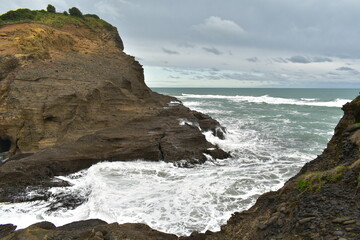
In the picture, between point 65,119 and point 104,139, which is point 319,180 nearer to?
point 104,139

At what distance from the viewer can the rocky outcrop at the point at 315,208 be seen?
384 cm

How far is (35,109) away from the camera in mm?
13773

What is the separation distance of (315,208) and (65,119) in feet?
44.9

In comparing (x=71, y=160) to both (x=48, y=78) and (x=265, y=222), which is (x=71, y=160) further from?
(x=265, y=222)

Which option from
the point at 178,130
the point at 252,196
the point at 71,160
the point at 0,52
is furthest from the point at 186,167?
the point at 0,52

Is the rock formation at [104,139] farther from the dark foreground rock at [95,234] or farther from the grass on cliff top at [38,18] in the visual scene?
the grass on cliff top at [38,18]

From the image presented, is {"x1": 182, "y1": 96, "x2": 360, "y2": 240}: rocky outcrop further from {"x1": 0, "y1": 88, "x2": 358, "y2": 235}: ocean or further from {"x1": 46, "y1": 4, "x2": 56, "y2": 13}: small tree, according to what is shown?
{"x1": 46, "y1": 4, "x2": 56, "y2": 13}: small tree

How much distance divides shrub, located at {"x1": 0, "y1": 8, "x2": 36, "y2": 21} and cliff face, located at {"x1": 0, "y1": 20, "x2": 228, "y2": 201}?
5.21 meters

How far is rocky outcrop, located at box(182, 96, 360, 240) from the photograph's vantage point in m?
3.84

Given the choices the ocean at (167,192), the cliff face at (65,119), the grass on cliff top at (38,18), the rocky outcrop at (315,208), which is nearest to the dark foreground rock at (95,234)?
the rocky outcrop at (315,208)

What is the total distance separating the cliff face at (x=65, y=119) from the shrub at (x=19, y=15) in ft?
17.1

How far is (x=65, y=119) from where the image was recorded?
47.7ft

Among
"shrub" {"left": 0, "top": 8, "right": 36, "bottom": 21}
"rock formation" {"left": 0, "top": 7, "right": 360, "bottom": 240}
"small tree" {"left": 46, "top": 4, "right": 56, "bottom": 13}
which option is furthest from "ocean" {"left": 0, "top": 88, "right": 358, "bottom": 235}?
"small tree" {"left": 46, "top": 4, "right": 56, "bottom": 13}

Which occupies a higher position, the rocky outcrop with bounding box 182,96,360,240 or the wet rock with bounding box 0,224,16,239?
the rocky outcrop with bounding box 182,96,360,240
